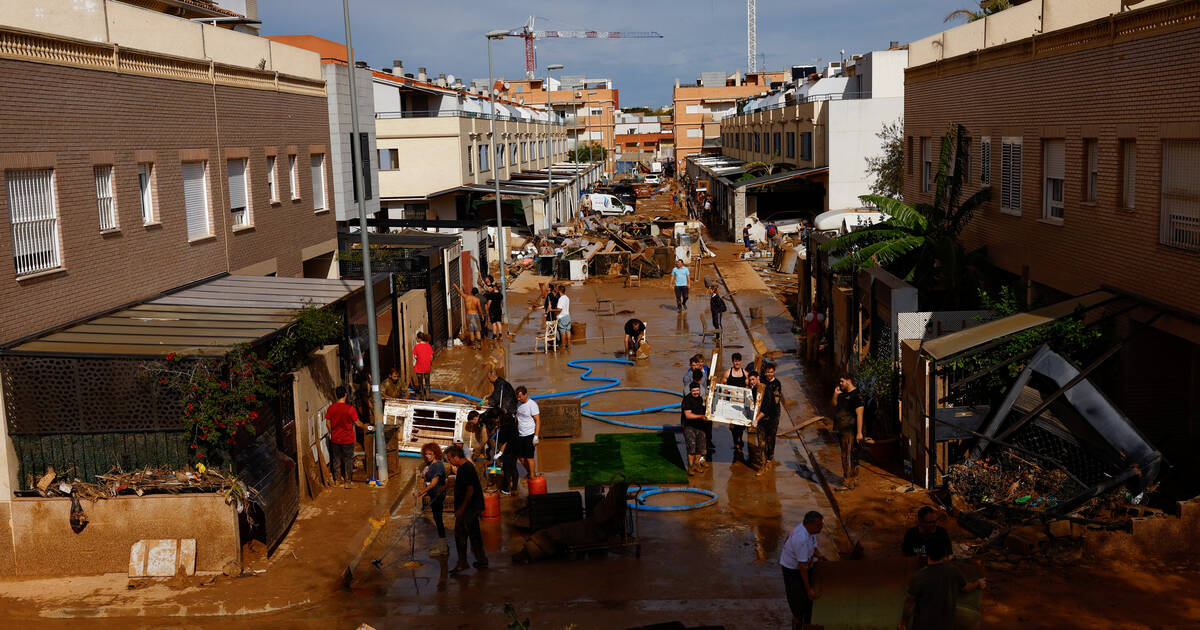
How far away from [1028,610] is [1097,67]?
31.1 feet

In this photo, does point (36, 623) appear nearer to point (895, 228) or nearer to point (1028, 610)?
point (1028, 610)

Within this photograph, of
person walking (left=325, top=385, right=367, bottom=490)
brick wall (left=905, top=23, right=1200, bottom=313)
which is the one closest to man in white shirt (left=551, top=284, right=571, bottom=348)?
brick wall (left=905, top=23, right=1200, bottom=313)

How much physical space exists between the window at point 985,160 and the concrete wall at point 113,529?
53.5 feet

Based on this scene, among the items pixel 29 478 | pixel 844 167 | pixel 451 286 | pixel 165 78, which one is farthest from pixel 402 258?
pixel 844 167

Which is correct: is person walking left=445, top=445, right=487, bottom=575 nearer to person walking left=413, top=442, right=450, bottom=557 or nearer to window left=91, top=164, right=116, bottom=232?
person walking left=413, top=442, right=450, bottom=557

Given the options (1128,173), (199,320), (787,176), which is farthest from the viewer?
(787,176)

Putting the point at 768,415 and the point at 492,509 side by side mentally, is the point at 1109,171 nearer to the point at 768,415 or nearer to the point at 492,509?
the point at 768,415

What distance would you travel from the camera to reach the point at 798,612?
9.99 meters

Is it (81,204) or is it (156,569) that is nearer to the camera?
(156,569)

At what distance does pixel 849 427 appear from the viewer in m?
15.1

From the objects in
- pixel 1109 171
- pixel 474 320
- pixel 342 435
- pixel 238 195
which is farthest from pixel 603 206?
pixel 342 435

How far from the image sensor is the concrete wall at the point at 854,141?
4416 centimetres

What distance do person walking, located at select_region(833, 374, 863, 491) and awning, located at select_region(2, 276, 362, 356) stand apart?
8.20m

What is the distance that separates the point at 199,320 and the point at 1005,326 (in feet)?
38.1
